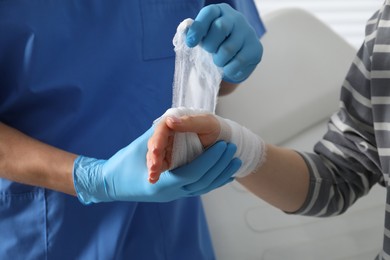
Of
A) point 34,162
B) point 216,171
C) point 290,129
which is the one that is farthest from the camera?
point 290,129

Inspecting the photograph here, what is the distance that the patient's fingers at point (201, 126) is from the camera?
676 mm

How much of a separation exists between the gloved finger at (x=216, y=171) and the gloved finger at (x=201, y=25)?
0.16 metres

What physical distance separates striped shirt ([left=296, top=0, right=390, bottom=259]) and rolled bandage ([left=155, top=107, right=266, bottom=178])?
0.46 feet

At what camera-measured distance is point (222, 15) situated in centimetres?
84

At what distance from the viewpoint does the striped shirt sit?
894 millimetres

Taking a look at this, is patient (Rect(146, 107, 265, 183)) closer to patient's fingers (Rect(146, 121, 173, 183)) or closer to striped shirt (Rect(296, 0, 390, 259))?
patient's fingers (Rect(146, 121, 173, 183))

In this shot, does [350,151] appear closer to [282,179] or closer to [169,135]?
[282,179]

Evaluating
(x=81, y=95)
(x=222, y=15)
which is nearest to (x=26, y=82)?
(x=81, y=95)

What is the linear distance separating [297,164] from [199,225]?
0.26 meters

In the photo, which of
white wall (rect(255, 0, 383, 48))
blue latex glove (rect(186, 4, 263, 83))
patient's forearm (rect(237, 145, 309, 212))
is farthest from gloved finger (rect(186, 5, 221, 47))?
white wall (rect(255, 0, 383, 48))

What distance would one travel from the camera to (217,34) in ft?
2.69

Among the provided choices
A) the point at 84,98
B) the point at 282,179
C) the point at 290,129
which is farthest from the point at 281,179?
the point at 290,129

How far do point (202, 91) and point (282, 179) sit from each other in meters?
0.22

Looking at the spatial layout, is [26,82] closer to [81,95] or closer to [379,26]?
[81,95]
